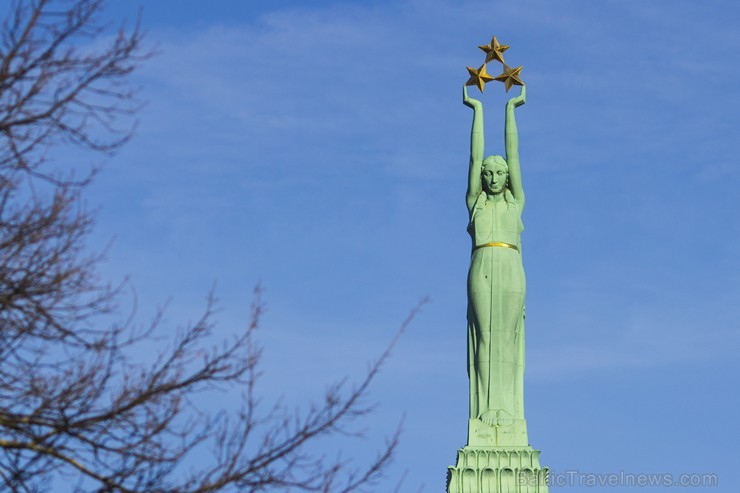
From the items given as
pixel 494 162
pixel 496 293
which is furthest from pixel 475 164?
pixel 496 293

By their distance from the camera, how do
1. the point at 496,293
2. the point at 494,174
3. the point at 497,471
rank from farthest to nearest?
the point at 494,174, the point at 496,293, the point at 497,471

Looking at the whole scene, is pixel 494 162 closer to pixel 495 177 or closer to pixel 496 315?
pixel 495 177

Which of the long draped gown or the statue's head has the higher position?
the statue's head

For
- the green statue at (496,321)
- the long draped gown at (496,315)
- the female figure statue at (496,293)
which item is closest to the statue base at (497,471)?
the green statue at (496,321)

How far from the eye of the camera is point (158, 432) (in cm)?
1006

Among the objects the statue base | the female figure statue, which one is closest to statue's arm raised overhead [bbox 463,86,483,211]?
the female figure statue

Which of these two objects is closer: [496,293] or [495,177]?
[496,293]

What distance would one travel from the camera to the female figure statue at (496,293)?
2594 centimetres

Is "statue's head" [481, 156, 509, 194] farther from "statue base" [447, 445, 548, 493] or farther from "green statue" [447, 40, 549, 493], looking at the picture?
"statue base" [447, 445, 548, 493]

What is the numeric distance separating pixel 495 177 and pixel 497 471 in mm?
5606

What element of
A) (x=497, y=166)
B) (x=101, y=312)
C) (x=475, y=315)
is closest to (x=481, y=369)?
(x=475, y=315)

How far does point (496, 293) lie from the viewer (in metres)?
26.3

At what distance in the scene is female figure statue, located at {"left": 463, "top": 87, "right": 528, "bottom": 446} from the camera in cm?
2594

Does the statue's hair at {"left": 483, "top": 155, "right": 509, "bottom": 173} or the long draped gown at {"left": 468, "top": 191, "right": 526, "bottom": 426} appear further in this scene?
the statue's hair at {"left": 483, "top": 155, "right": 509, "bottom": 173}
